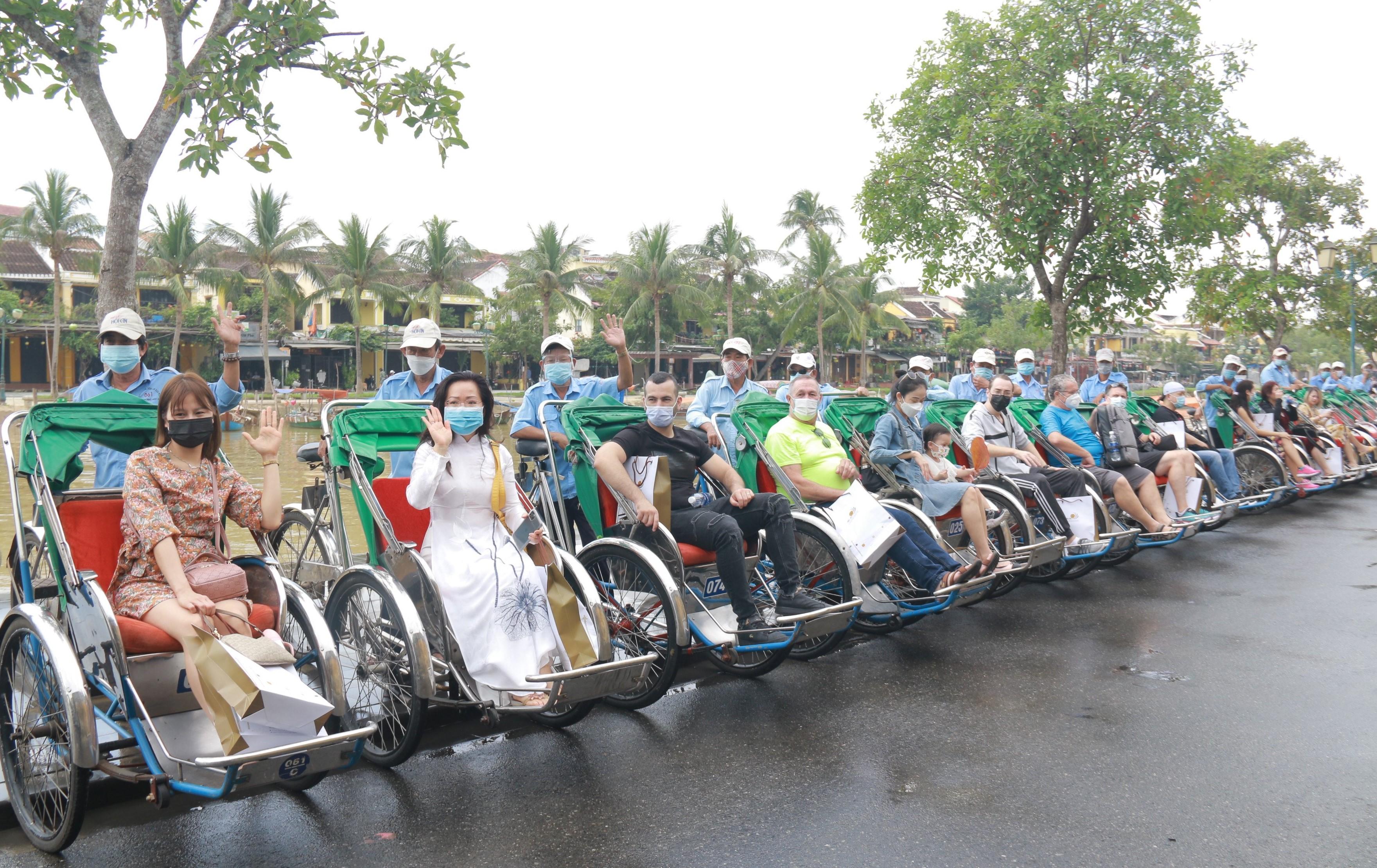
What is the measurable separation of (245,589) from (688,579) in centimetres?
223

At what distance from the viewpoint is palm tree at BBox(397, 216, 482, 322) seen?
4494 centimetres

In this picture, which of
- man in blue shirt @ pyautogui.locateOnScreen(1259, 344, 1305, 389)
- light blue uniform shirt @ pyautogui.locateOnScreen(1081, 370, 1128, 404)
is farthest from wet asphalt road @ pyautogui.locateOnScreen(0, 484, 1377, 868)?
man in blue shirt @ pyautogui.locateOnScreen(1259, 344, 1305, 389)

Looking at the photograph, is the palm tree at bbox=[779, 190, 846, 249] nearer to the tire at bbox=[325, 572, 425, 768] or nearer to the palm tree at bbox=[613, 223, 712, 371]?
the palm tree at bbox=[613, 223, 712, 371]

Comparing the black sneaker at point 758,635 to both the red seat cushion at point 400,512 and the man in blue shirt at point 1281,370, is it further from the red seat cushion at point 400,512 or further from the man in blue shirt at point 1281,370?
the man in blue shirt at point 1281,370

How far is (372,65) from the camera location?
625 centimetres

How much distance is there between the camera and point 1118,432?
8.20 m

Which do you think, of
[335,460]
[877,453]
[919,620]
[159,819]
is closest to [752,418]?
[877,453]

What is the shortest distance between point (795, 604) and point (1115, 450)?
421cm

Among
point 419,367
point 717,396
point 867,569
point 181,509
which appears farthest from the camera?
point 717,396

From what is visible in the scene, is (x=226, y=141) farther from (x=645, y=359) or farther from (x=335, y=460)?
(x=645, y=359)

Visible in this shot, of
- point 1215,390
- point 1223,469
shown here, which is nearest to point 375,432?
point 1223,469

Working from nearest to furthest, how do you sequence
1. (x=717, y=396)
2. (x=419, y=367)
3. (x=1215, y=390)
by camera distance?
1. (x=419, y=367)
2. (x=717, y=396)
3. (x=1215, y=390)

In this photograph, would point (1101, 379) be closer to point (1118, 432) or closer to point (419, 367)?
point (1118, 432)

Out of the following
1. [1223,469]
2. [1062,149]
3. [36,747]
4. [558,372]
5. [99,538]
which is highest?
[1062,149]
